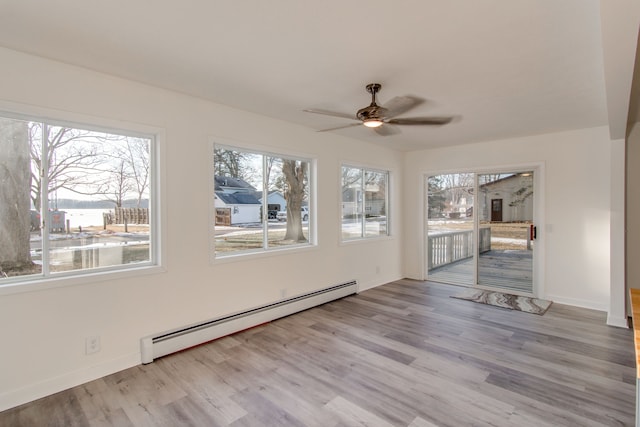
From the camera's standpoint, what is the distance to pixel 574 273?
14.8 feet

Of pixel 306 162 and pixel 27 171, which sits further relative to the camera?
pixel 306 162

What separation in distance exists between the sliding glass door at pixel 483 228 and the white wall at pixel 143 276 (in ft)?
8.48

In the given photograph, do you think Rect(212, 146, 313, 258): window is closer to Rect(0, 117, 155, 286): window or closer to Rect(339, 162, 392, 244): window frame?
Rect(339, 162, 392, 244): window frame

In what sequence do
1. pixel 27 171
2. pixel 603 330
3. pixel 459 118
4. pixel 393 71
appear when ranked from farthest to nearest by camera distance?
pixel 459 118, pixel 603 330, pixel 393 71, pixel 27 171

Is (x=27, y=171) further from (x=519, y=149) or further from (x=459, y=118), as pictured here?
(x=519, y=149)

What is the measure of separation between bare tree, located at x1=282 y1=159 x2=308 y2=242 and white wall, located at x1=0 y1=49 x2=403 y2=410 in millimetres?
224

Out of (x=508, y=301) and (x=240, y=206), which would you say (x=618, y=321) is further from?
(x=240, y=206)

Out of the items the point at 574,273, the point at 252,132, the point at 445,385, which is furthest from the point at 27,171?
the point at 574,273

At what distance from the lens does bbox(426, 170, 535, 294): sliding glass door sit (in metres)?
5.06

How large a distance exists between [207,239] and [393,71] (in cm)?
244

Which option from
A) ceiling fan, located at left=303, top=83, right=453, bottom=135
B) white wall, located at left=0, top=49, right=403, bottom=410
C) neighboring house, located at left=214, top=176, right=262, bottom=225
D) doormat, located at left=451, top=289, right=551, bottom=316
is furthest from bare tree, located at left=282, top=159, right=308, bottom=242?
doormat, located at left=451, top=289, right=551, bottom=316

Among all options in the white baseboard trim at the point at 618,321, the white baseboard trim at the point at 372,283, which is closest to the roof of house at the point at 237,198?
the white baseboard trim at the point at 372,283

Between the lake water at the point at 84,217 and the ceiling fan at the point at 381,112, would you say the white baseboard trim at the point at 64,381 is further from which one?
the ceiling fan at the point at 381,112

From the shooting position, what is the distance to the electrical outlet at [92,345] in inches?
103
